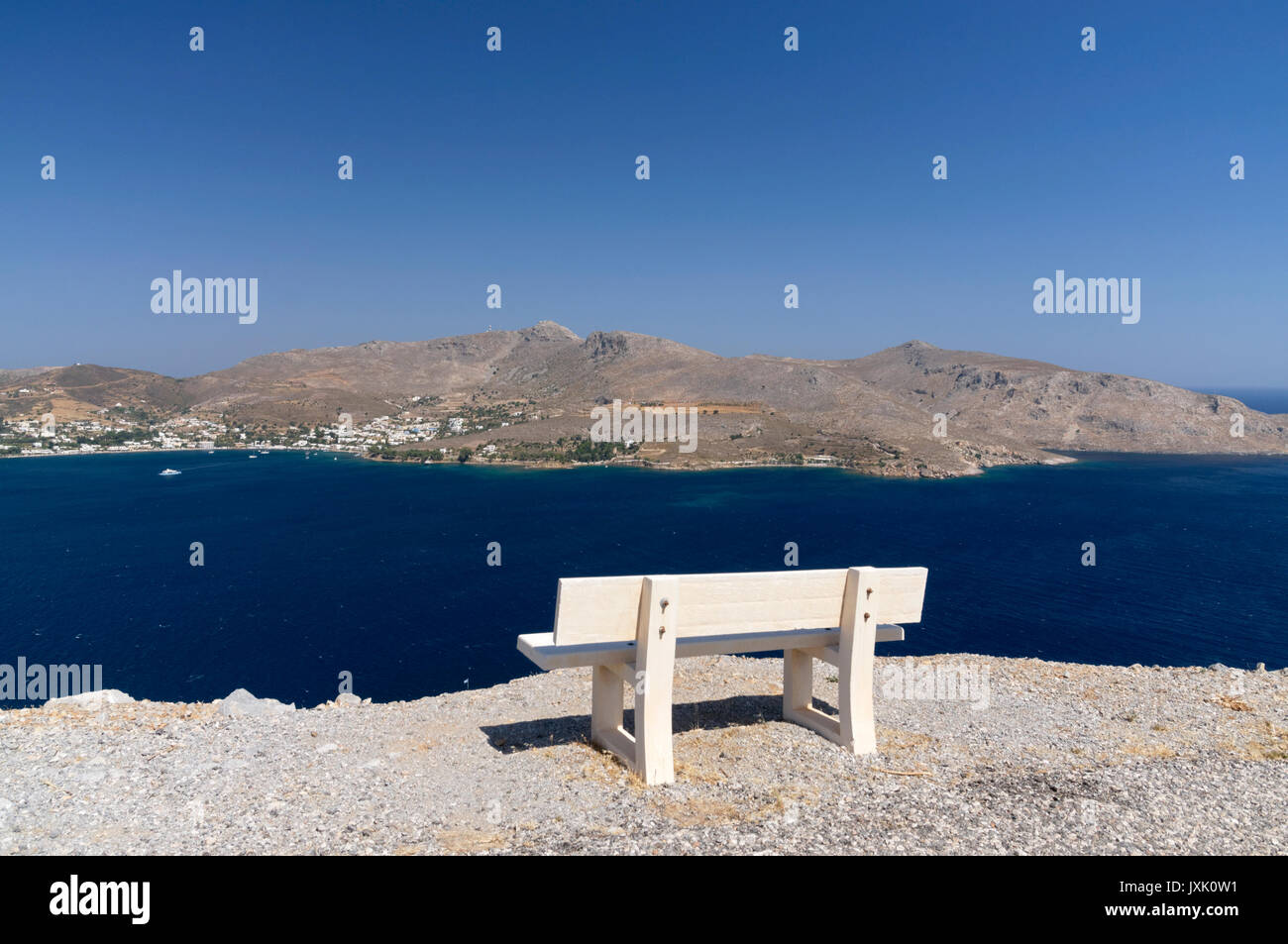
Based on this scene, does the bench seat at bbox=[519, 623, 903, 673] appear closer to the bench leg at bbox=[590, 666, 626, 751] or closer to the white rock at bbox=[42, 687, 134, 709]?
the bench leg at bbox=[590, 666, 626, 751]

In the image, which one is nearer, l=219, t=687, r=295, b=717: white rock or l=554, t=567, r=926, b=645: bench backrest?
l=554, t=567, r=926, b=645: bench backrest

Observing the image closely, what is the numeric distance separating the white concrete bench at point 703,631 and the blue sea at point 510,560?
23457 millimetres

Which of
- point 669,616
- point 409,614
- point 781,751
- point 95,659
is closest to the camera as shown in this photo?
point 669,616

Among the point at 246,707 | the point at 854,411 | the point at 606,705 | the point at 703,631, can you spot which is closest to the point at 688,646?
the point at 703,631

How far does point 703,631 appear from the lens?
9547mm

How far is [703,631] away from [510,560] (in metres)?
49.4

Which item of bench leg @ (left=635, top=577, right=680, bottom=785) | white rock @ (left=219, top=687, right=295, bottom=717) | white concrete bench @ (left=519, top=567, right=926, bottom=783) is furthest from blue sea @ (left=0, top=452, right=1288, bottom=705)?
bench leg @ (left=635, top=577, right=680, bottom=785)

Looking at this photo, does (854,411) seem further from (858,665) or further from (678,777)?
(678,777)

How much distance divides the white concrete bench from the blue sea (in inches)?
924

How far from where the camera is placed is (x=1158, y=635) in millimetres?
38500

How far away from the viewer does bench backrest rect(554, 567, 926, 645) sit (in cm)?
891
